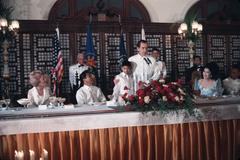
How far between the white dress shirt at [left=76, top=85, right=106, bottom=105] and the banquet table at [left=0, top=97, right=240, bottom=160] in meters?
1.16

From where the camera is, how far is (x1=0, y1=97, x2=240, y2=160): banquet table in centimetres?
399

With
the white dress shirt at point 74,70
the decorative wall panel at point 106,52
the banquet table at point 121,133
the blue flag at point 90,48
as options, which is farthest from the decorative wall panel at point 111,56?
the banquet table at point 121,133

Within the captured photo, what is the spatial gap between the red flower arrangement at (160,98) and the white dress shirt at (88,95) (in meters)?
1.63

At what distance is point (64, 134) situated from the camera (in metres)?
4.09

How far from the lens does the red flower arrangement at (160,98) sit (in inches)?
169

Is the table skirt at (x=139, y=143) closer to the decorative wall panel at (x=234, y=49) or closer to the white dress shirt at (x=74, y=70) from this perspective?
the white dress shirt at (x=74, y=70)

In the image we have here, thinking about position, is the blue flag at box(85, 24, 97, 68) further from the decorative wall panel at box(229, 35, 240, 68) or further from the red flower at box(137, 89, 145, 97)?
the red flower at box(137, 89, 145, 97)

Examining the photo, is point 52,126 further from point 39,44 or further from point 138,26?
point 138,26

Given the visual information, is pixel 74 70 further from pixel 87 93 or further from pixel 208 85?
pixel 208 85

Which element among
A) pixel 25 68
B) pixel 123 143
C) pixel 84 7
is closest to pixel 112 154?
pixel 123 143

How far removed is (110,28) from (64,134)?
5709 mm

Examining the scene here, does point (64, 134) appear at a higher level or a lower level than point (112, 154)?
higher

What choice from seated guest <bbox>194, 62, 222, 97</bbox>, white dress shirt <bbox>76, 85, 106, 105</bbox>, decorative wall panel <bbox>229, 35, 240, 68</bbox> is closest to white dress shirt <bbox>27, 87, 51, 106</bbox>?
white dress shirt <bbox>76, 85, 106, 105</bbox>

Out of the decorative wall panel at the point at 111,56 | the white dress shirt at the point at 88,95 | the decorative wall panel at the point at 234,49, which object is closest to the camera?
the white dress shirt at the point at 88,95
